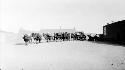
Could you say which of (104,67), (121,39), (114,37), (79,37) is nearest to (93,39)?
(79,37)

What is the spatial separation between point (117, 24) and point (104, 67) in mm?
22001

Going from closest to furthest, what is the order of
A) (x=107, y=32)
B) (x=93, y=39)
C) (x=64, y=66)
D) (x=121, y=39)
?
(x=64, y=66) → (x=121, y=39) → (x=107, y=32) → (x=93, y=39)

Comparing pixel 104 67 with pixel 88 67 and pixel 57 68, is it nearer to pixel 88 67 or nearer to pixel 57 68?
pixel 88 67

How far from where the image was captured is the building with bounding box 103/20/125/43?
3152 cm

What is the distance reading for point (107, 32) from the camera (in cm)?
4028

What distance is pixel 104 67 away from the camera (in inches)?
512

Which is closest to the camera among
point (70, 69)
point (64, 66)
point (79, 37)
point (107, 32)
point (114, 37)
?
point (70, 69)

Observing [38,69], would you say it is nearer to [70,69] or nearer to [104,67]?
[70,69]

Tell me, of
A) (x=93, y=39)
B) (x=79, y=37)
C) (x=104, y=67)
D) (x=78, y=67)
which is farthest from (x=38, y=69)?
(x=79, y=37)

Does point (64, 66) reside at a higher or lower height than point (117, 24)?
lower

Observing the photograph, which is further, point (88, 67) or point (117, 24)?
point (117, 24)

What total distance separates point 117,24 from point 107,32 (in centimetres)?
652

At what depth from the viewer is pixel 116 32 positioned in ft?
113

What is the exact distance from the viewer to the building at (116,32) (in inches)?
1241
